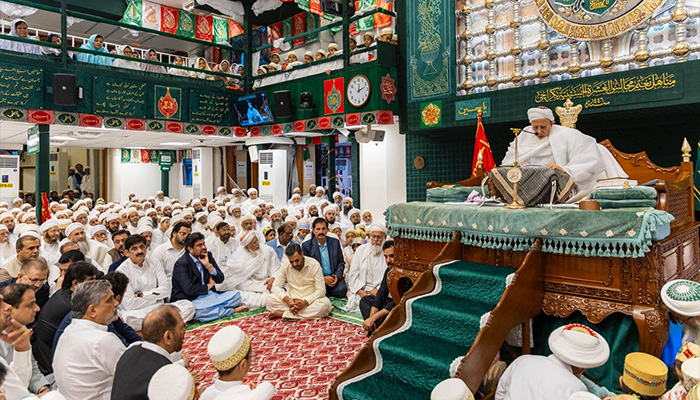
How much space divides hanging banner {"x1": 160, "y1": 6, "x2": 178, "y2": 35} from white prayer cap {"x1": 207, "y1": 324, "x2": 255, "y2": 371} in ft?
38.5

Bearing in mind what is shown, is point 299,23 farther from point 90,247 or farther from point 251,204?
point 90,247

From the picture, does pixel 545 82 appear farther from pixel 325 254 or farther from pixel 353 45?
pixel 353 45

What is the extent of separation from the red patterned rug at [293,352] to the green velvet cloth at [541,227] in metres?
1.13

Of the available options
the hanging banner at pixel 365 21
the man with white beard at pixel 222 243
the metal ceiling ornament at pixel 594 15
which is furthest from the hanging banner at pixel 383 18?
the man with white beard at pixel 222 243

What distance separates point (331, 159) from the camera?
1155cm

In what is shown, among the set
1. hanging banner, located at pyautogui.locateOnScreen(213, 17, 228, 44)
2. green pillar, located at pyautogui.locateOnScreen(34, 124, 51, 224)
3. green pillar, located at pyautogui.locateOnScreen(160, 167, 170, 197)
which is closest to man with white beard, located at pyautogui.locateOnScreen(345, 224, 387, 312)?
green pillar, located at pyautogui.locateOnScreen(34, 124, 51, 224)

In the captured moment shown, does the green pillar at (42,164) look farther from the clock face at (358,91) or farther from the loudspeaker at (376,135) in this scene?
→ the loudspeaker at (376,135)

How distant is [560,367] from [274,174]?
33.8 ft

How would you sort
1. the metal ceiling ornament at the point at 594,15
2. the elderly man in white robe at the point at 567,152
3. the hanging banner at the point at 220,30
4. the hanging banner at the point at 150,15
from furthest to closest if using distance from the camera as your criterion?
the hanging banner at the point at 220,30
the hanging banner at the point at 150,15
the metal ceiling ornament at the point at 594,15
the elderly man in white robe at the point at 567,152

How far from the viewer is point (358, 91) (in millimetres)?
8055

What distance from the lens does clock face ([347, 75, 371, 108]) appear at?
7.86m

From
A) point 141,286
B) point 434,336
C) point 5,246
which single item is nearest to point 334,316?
point 141,286

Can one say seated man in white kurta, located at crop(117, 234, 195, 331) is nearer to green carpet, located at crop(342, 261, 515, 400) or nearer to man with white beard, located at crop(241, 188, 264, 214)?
green carpet, located at crop(342, 261, 515, 400)

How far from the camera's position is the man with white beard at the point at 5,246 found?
5488 millimetres
